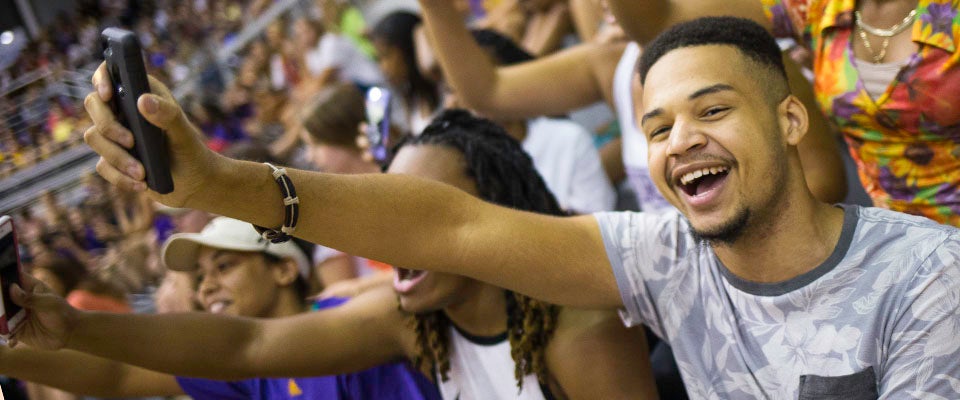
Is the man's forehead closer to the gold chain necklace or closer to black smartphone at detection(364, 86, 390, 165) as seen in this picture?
the gold chain necklace

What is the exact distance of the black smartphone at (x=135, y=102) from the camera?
3.60 ft

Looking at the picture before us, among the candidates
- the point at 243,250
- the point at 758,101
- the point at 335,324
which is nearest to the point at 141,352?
the point at 335,324

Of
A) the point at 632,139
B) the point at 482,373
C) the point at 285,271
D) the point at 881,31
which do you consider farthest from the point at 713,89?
the point at 285,271

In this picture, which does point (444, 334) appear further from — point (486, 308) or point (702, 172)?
point (702, 172)

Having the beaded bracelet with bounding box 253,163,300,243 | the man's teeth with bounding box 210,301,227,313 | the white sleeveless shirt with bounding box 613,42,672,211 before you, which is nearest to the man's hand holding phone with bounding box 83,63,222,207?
the beaded bracelet with bounding box 253,163,300,243

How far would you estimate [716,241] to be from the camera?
1.43 m

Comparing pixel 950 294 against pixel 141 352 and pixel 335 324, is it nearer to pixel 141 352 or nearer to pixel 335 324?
pixel 335 324

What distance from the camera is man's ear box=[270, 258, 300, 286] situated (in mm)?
2602

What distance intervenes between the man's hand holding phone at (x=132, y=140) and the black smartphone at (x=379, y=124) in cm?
160

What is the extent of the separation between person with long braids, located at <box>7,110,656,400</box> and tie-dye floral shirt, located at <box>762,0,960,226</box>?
0.61m

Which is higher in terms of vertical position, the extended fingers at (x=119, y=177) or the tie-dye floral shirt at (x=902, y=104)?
the extended fingers at (x=119, y=177)

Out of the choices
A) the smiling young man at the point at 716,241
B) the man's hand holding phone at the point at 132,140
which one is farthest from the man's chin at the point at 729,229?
the man's hand holding phone at the point at 132,140

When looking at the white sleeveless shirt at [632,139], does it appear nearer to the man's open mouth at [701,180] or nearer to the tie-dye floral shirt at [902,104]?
the tie-dye floral shirt at [902,104]

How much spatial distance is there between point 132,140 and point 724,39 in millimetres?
956
